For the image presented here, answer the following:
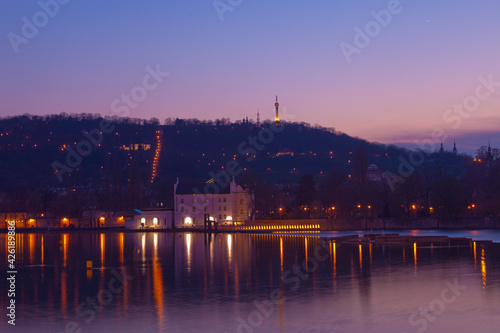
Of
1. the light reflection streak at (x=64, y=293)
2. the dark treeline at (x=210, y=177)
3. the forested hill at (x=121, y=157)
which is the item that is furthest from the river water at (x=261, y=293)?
the forested hill at (x=121, y=157)

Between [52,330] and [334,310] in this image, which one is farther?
[334,310]

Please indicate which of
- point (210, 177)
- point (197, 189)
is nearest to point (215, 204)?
point (197, 189)

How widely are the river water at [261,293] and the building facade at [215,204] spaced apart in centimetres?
4913

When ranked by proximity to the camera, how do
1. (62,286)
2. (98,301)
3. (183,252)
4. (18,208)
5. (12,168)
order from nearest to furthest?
1. (98,301)
2. (62,286)
3. (183,252)
4. (18,208)
5. (12,168)

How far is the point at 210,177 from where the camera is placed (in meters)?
147

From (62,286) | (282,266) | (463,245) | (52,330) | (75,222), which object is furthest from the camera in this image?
(75,222)

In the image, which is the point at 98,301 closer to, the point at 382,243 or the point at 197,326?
the point at 197,326

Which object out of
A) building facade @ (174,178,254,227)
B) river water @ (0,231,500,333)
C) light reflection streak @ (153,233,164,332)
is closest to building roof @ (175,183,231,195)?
building facade @ (174,178,254,227)

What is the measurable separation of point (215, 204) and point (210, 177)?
5257 cm

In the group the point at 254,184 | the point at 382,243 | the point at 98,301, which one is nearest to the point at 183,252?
the point at 382,243

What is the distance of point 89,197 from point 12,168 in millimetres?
51514

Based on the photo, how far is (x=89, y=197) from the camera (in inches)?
5123

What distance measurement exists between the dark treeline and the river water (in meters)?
47.1

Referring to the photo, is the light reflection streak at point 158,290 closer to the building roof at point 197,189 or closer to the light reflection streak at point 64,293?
the light reflection streak at point 64,293
